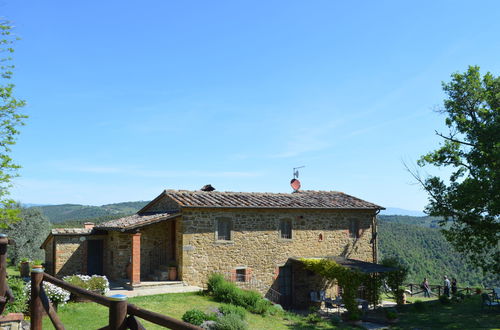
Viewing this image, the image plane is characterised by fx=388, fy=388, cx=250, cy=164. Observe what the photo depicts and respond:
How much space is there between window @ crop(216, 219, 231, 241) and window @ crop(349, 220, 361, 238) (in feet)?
25.4

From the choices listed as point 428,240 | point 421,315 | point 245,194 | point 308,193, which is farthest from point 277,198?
point 428,240

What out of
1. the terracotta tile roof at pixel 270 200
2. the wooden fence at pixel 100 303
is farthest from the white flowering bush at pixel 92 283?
the wooden fence at pixel 100 303

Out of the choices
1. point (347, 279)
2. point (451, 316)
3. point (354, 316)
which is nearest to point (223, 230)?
point (347, 279)

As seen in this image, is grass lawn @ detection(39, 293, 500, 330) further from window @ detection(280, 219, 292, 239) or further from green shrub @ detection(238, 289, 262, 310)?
window @ detection(280, 219, 292, 239)

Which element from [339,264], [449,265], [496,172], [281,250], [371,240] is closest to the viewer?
[496,172]

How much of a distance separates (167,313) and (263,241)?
7401mm

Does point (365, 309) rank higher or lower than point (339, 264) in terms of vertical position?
lower

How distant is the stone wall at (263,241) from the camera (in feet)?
55.0

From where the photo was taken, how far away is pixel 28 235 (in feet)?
95.9

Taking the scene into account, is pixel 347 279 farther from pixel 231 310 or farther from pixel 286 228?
pixel 231 310

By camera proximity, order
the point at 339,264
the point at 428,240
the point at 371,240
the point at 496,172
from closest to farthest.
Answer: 1. the point at 496,172
2. the point at 339,264
3. the point at 371,240
4. the point at 428,240

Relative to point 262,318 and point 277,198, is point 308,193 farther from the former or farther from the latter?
point 262,318

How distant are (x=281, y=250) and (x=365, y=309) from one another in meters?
4.64

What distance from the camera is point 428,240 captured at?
5525cm
